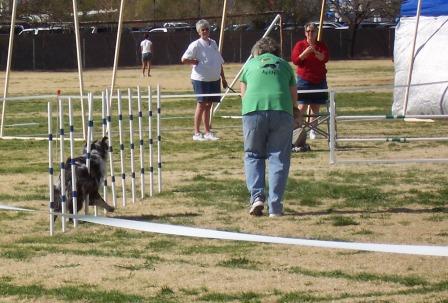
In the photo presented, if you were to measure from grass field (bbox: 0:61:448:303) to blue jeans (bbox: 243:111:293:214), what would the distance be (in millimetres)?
280

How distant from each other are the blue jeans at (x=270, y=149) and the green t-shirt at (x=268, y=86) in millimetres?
73

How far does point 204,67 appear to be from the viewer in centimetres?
2005

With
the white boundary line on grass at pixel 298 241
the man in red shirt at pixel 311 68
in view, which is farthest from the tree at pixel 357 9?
the white boundary line on grass at pixel 298 241

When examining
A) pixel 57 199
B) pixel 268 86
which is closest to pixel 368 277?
pixel 268 86

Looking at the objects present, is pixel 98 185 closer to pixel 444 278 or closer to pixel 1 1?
pixel 444 278

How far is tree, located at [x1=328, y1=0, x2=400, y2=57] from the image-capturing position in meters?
69.6

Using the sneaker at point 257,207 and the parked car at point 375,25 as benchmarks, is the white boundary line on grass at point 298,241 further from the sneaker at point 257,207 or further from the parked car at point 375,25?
the parked car at point 375,25

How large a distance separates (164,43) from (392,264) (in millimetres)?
55391

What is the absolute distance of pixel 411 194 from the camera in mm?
13781

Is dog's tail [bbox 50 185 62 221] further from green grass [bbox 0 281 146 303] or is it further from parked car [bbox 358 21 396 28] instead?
parked car [bbox 358 21 396 28]

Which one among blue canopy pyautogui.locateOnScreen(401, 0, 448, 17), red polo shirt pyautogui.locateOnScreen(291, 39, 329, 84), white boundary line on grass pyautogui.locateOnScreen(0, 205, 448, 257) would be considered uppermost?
blue canopy pyautogui.locateOnScreen(401, 0, 448, 17)

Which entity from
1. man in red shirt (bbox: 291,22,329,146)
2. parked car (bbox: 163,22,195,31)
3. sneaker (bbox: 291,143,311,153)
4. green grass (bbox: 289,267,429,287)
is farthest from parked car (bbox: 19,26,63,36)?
green grass (bbox: 289,267,429,287)

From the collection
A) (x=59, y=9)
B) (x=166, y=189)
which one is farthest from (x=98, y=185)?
(x=59, y=9)

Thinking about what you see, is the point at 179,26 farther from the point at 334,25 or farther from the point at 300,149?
the point at 300,149
